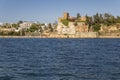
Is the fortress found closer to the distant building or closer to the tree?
the distant building

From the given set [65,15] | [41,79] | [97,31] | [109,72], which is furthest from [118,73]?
[65,15]

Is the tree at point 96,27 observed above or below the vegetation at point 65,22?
below

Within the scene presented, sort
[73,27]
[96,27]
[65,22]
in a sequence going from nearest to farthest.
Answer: [96,27] < [73,27] < [65,22]

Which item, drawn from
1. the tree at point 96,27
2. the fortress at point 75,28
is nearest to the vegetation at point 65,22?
the fortress at point 75,28

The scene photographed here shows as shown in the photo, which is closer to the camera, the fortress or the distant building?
the fortress

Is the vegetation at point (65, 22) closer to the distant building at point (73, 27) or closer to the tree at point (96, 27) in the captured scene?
the distant building at point (73, 27)

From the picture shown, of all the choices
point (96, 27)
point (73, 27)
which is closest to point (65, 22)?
point (73, 27)

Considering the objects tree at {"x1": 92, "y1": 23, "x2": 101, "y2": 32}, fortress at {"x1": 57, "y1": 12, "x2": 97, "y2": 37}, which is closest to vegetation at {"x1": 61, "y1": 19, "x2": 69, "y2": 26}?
fortress at {"x1": 57, "y1": 12, "x2": 97, "y2": 37}

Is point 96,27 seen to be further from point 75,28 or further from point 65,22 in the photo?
point 65,22

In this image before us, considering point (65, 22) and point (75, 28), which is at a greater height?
point (65, 22)

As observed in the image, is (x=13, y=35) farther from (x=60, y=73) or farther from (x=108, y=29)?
(x=60, y=73)

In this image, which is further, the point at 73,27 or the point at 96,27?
the point at 73,27

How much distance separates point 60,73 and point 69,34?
160348 millimetres

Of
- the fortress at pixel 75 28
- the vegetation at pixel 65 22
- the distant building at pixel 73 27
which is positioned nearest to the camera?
the fortress at pixel 75 28
